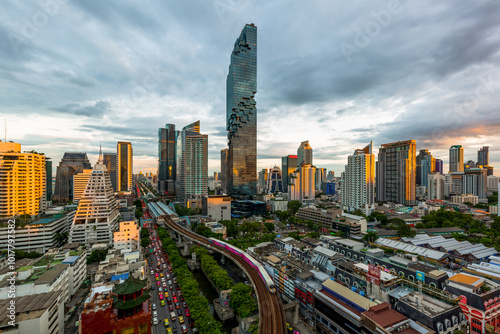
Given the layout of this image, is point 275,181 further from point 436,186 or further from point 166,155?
point 436,186

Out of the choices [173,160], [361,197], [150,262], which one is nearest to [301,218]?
[361,197]

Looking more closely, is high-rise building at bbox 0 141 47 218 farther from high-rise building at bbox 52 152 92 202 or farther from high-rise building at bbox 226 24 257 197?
high-rise building at bbox 226 24 257 197

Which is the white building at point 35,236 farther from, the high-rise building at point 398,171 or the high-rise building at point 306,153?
the high-rise building at point 306,153

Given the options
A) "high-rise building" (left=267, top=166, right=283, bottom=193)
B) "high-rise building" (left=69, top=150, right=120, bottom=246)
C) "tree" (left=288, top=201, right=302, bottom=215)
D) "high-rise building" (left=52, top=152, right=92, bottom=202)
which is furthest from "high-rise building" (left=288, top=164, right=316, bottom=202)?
"high-rise building" (left=52, top=152, right=92, bottom=202)

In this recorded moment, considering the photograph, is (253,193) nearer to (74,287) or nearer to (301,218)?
(301,218)

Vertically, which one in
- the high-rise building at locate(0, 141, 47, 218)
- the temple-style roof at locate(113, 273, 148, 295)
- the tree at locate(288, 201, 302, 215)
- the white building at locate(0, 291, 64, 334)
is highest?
the high-rise building at locate(0, 141, 47, 218)

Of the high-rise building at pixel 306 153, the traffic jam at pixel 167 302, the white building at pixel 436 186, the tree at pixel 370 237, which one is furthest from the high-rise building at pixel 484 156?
the traffic jam at pixel 167 302
